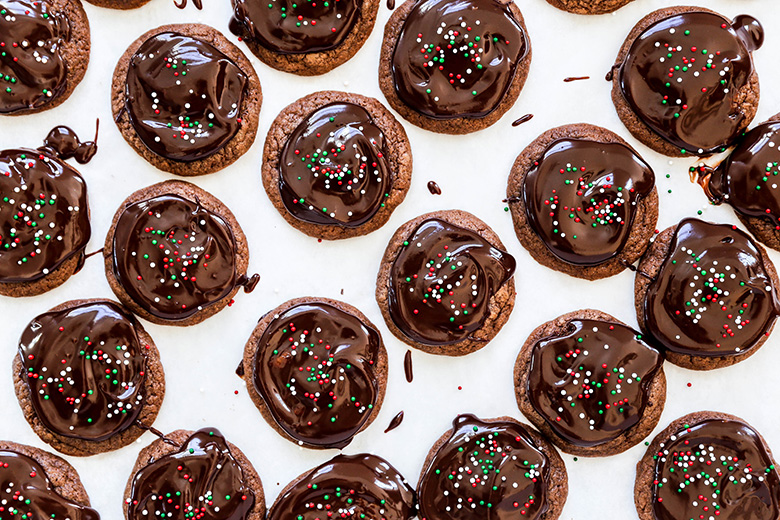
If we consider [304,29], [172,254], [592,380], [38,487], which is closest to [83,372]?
[38,487]

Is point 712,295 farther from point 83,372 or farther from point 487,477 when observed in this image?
point 83,372

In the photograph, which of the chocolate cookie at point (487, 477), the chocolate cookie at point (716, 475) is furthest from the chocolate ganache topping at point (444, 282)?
the chocolate cookie at point (716, 475)

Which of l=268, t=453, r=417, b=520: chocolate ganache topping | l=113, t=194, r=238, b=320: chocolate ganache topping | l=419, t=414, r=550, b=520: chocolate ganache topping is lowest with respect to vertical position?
l=268, t=453, r=417, b=520: chocolate ganache topping

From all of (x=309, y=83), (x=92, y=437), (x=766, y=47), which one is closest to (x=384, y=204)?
(x=309, y=83)

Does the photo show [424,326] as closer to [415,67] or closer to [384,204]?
[384,204]

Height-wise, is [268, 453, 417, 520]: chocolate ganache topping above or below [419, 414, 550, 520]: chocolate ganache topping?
below

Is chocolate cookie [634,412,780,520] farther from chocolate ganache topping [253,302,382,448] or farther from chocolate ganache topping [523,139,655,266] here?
chocolate ganache topping [253,302,382,448]

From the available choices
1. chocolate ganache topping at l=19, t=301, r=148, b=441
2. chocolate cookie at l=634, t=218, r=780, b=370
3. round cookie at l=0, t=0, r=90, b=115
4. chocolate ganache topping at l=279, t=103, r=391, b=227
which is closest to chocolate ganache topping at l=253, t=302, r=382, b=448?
chocolate ganache topping at l=279, t=103, r=391, b=227
